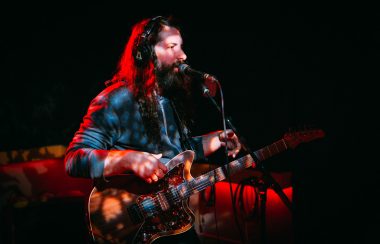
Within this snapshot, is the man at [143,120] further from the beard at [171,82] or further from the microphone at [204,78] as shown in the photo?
the microphone at [204,78]

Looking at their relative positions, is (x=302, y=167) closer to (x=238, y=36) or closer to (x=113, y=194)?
(x=238, y=36)

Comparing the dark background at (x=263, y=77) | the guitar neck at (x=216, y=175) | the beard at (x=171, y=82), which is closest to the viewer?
the guitar neck at (x=216, y=175)

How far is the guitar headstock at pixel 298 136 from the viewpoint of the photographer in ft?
8.77

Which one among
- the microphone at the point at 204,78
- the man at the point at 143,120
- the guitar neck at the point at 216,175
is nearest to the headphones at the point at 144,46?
the man at the point at 143,120

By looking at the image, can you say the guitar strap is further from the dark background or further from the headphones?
the dark background

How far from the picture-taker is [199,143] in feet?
8.82

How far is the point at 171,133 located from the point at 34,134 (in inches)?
98.0

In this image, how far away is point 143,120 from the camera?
7.51ft

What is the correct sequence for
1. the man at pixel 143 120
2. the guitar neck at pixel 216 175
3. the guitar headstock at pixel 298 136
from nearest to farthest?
the man at pixel 143 120 < the guitar neck at pixel 216 175 < the guitar headstock at pixel 298 136

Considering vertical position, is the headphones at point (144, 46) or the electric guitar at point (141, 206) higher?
the headphones at point (144, 46)

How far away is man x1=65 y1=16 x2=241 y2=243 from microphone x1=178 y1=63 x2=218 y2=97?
0.23m

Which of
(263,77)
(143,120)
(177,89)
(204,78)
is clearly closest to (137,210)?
(143,120)

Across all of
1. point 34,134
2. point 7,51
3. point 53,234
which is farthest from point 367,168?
point 7,51

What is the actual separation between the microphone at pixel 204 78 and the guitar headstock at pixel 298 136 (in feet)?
3.04
